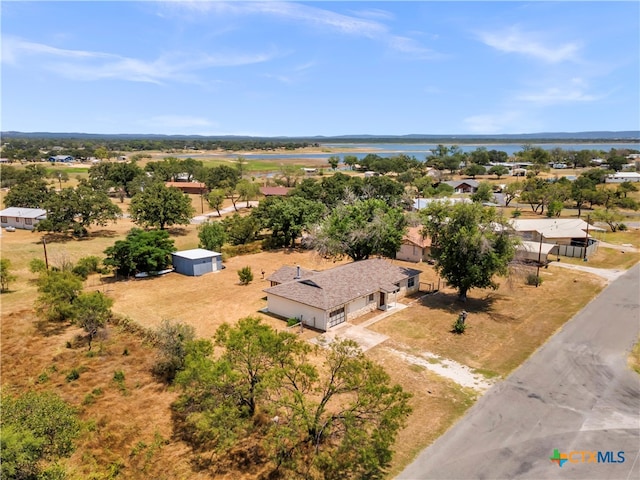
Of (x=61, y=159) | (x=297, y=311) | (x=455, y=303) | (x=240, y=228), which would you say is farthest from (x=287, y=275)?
(x=61, y=159)

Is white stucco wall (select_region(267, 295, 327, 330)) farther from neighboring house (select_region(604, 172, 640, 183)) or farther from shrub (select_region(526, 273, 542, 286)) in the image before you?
neighboring house (select_region(604, 172, 640, 183))

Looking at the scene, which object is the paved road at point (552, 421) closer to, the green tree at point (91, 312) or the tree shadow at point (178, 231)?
the green tree at point (91, 312)

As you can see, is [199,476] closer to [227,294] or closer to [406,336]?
[406,336]

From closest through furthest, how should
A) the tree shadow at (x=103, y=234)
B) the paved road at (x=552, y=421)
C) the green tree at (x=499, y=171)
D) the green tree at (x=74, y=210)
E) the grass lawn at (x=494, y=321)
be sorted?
the paved road at (x=552, y=421) < the grass lawn at (x=494, y=321) < the green tree at (x=74, y=210) < the tree shadow at (x=103, y=234) < the green tree at (x=499, y=171)

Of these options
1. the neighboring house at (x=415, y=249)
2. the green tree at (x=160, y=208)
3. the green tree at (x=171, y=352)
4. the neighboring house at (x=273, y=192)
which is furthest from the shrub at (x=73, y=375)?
the neighboring house at (x=273, y=192)

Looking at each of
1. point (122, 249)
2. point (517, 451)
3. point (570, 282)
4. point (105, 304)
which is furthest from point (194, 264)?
point (570, 282)

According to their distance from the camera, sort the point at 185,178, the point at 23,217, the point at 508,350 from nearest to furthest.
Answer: the point at 508,350 → the point at 23,217 → the point at 185,178

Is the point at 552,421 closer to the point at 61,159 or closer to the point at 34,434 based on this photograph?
the point at 34,434
